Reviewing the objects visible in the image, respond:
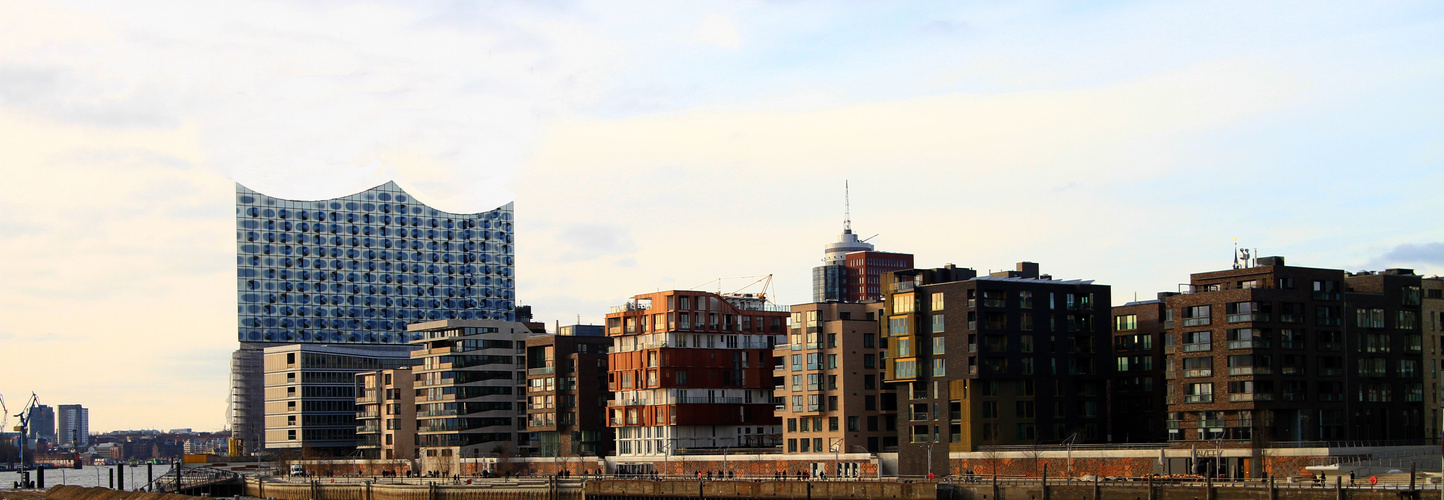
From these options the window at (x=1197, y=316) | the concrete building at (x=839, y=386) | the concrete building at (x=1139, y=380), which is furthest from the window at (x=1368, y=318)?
the concrete building at (x=839, y=386)

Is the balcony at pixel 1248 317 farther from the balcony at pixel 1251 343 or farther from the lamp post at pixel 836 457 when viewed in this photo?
the lamp post at pixel 836 457

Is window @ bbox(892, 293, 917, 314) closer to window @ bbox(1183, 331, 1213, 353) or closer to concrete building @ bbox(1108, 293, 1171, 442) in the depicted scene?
concrete building @ bbox(1108, 293, 1171, 442)

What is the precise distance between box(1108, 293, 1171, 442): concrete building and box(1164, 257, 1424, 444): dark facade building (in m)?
17.9

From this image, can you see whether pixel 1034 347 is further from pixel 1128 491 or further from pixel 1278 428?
pixel 1128 491

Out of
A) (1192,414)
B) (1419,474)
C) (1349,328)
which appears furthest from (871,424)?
(1419,474)

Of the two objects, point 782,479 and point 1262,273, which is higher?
point 1262,273

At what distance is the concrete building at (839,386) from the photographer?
18525 centimetres

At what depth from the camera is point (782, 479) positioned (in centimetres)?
16188

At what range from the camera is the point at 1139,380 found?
184 meters

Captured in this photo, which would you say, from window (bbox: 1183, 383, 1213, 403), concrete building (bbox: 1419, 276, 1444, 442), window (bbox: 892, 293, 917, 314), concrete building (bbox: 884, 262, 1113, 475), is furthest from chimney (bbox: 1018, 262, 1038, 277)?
concrete building (bbox: 1419, 276, 1444, 442)

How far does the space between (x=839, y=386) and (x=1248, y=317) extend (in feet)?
158

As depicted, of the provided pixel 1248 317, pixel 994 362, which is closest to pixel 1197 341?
pixel 1248 317

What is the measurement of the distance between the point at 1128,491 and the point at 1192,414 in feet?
110

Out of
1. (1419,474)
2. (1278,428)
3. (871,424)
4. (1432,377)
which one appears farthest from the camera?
(871,424)
